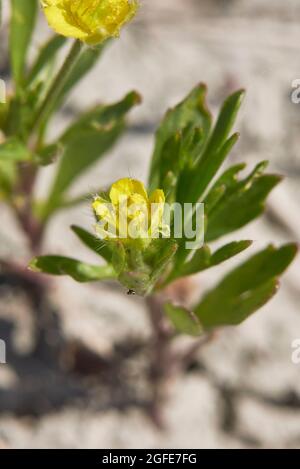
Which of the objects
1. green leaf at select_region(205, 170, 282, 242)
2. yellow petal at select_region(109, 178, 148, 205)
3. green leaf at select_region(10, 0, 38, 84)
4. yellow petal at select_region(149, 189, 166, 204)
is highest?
green leaf at select_region(10, 0, 38, 84)

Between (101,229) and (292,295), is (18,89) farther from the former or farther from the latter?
(292,295)

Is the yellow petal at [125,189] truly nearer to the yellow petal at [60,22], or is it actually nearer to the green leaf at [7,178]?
the yellow petal at [60,22]

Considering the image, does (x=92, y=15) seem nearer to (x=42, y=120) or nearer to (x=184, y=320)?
(x=42, y=120)

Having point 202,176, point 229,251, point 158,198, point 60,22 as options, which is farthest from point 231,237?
point 60,22

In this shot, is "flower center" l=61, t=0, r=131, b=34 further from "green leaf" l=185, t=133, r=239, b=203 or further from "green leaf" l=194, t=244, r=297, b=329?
"green leaf" l=194, t=244, r=297, b=329

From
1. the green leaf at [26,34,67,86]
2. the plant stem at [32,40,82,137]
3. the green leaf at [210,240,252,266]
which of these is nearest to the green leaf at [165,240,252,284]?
the green leaf at [210,240,252,266]
